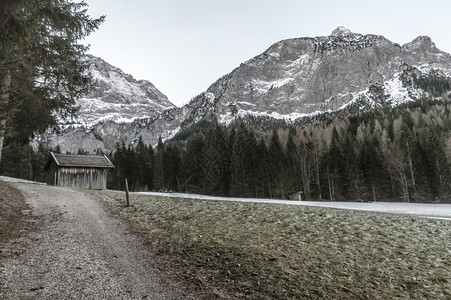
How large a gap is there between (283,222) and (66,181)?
3249 centimetres

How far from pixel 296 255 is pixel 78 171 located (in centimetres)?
3517

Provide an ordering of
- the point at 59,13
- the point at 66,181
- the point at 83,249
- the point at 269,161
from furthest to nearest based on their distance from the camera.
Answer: the point at 269,161, the point at 66,181, the point at 59,13, the point at 83,249

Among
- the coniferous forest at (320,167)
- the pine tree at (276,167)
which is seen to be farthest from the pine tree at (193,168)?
the pine tree at (276,167)

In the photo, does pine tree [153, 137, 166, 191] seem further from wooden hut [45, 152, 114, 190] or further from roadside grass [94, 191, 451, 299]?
roadside grass [94, 191, 451, 299]

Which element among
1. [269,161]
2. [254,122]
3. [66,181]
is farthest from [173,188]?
[254,122]

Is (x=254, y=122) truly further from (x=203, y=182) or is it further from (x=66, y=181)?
(x=66, y=181)

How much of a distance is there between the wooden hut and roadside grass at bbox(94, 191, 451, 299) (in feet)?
82.8

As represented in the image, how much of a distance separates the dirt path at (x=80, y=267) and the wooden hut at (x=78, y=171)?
85.4 feet

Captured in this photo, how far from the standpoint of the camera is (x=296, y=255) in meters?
7.79

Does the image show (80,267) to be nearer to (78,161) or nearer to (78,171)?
(78,171)

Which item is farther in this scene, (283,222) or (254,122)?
(254,122)

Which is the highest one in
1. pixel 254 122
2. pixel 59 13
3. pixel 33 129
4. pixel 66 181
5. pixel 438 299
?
pixel 254 122

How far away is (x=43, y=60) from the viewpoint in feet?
42.1

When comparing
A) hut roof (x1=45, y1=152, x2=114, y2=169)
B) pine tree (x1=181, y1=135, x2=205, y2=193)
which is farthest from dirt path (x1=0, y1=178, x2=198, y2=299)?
pine tree (x1=181, y1=135, x2=205, y2=193)
